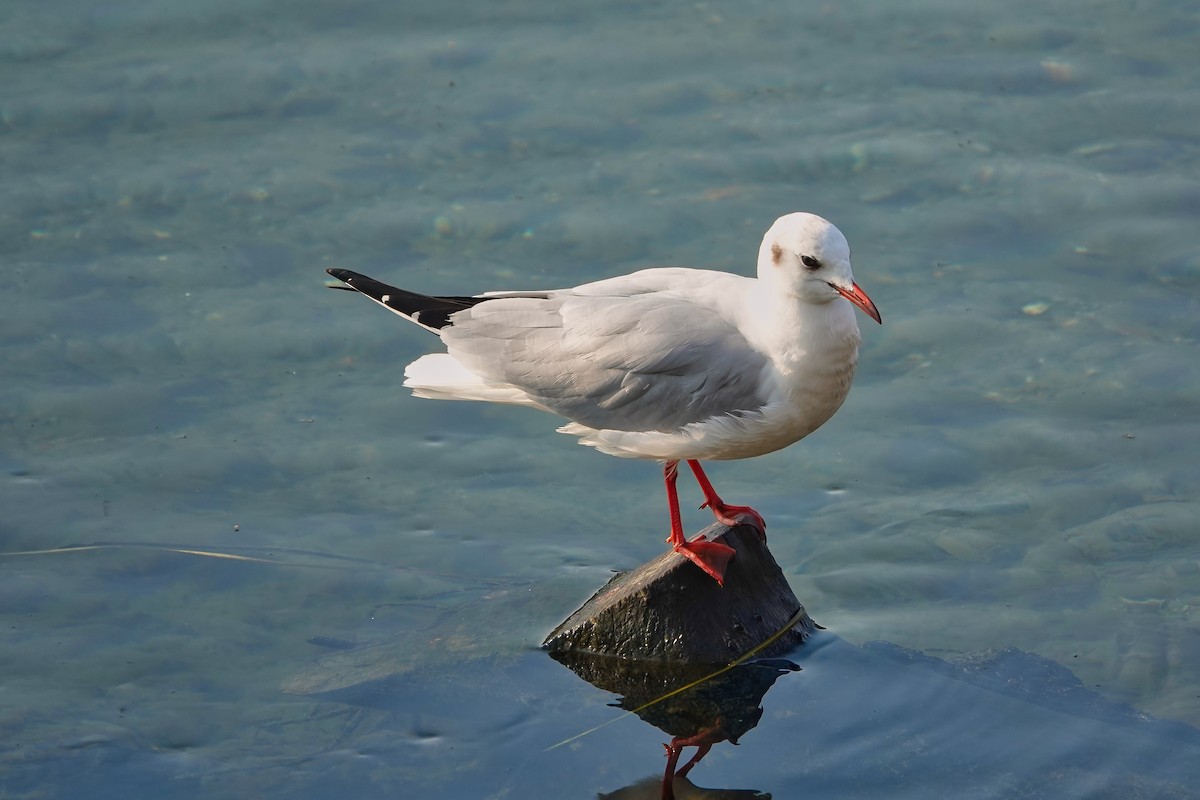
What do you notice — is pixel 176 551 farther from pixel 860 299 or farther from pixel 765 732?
pixel 860 299

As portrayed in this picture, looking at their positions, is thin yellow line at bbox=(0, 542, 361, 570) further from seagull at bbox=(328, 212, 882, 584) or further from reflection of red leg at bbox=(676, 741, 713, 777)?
reflection of red leg at bbox=(676, 741, 713, 777)

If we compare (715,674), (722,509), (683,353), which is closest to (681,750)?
(715,674)

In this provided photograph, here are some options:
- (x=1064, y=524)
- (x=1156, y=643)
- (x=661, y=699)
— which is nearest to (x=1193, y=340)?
(x=1064, y=524)

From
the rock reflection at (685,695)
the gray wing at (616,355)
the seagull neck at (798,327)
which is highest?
the seagull neck at (798,327)

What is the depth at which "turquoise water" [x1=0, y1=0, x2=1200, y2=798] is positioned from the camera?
557cm

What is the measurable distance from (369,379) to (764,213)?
2560mm

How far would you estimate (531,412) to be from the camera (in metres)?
8.07

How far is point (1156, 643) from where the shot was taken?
20.8 feet

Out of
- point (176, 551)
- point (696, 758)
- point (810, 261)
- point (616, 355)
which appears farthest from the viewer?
point (176, 551)

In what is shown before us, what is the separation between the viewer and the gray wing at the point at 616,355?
19.0ft

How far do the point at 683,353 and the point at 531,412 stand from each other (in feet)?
7.81

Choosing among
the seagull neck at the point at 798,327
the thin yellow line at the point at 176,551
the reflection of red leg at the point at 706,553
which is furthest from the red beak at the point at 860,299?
the thin yellow line at the point at 176,551

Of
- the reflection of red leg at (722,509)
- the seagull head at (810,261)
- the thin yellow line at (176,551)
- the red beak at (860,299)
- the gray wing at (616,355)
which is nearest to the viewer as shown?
the red beak at (860,299)

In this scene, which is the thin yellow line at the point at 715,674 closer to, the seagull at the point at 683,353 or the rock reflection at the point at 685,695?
the rock reflection at the point at 685,695
